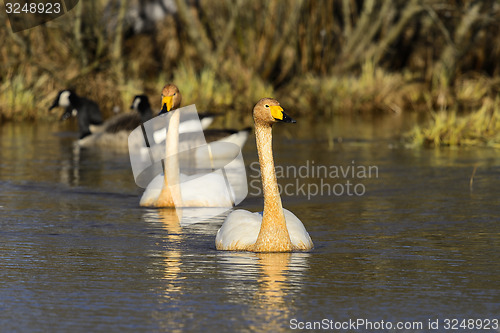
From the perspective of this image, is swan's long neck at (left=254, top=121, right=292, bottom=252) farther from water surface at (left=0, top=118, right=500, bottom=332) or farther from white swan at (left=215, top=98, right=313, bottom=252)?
water surface at (left=0, top=118, right=500, bottom=332)

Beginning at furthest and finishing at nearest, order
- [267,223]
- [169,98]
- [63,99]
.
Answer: [63,99] < [169,98] < [267,223]

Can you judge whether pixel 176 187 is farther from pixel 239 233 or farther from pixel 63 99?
pixel 63 99

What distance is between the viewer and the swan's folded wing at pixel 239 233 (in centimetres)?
933

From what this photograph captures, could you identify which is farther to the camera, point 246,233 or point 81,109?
point 81,109

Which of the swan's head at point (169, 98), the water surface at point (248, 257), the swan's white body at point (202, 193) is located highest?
the swan's head at point (169, 98)

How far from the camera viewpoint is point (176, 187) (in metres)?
12.0

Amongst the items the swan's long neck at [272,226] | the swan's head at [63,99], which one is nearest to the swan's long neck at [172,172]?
the swan's long neck at [272,226]

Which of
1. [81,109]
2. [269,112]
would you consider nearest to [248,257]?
[269,112]

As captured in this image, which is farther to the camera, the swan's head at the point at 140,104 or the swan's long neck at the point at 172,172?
the swan's head at the point at 140,104

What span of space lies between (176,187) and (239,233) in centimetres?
272

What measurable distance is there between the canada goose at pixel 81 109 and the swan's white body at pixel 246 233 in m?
11.3

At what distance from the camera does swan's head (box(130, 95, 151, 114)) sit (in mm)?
19609

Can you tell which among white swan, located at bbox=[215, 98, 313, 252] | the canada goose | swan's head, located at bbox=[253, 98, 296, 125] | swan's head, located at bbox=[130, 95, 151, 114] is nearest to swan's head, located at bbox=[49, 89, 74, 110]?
the canada goose

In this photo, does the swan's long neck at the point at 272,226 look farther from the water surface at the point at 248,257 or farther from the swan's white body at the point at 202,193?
the swan's white body at the point at 202,193
